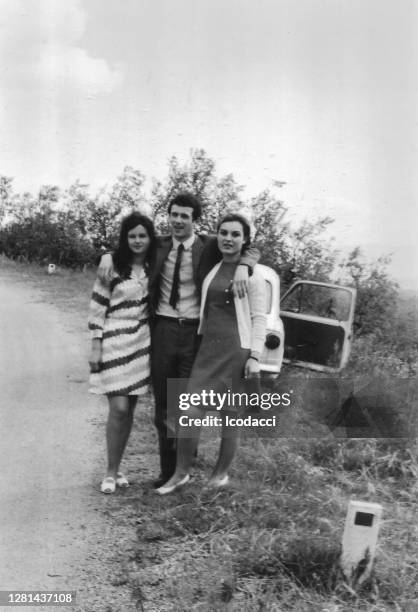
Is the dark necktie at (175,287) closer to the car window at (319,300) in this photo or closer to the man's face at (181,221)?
the man's face at (181,221)

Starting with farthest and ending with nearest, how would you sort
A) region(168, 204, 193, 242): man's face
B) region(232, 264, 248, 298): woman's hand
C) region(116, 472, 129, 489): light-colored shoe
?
region(116, 472, 129, 489): light-colored shoe → region(168, 204, 193, 242): man's face → region(232, 264, 248, 298): woman's hand

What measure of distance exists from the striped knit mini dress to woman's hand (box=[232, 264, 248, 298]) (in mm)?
564

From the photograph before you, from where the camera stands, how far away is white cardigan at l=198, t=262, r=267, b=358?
12.7 ft

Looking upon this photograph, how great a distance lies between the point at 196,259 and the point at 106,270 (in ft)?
1.77

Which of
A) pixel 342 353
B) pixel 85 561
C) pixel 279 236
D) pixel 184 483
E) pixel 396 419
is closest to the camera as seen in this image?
pixel 85 561

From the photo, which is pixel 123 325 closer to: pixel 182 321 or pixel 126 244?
pixel 182 321

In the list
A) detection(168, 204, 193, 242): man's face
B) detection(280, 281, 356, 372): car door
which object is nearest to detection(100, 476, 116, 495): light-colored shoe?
detection(168, 204, 193, 242): man's face

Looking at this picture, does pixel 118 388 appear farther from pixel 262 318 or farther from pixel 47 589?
pixel 47 589

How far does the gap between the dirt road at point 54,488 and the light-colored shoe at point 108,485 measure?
5 cm

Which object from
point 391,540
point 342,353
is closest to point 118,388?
point 391,540

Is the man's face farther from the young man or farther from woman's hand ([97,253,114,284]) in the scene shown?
woman's hand ([97,253,114,284])

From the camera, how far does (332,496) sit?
13.6 ft

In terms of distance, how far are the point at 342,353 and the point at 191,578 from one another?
4.40 m

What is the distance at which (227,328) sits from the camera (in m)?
3.85
